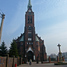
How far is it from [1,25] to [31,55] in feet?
112

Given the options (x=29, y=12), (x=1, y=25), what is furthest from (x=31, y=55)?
(x=1, y=25)

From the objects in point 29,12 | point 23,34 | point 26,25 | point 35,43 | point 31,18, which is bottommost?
point 35,43

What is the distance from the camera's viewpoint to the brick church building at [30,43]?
48.8 metres

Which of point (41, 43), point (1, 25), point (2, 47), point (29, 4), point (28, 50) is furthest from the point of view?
point (29, 4)

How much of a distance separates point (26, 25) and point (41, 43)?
12.3 metres

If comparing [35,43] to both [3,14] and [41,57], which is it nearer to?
[41,57]

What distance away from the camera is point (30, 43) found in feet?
166

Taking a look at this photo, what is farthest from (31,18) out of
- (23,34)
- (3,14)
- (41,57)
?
(3,14)

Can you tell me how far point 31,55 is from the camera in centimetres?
4906

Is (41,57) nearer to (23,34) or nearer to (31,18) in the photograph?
(23,34)

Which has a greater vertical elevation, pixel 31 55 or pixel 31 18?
pixel 31 18

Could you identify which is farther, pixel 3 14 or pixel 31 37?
pixel 31 37

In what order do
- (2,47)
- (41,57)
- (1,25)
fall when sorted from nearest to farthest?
(1,25)
(2,47)
(41,57)

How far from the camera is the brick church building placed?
4877 cm
